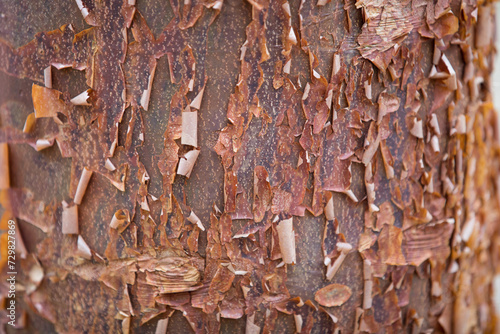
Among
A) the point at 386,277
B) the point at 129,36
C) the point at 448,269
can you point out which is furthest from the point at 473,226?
the point at 129,36

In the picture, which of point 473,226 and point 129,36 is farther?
point 473,226

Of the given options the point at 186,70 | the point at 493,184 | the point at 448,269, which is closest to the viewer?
the point at 186,70

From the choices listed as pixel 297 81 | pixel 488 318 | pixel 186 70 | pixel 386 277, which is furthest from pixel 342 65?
pixel 488 318

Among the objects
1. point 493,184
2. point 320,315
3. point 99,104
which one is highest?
point 99,104

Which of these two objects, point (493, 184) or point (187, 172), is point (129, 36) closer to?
point (187, 172)

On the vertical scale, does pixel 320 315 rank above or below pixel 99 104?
below

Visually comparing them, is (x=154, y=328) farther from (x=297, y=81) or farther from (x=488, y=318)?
(x=488, y=318)

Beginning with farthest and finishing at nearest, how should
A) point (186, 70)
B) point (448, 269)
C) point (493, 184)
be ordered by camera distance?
point (493, 184)
point (448, 269)
point (186, 70)
